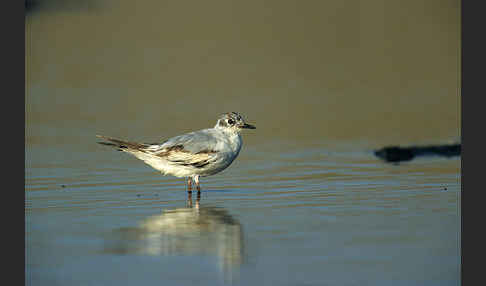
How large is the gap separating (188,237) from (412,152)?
6731mm

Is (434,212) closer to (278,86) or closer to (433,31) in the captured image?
(278,86)

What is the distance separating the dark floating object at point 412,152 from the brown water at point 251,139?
30 cm

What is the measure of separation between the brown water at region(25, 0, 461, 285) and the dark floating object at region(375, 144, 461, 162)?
301mm

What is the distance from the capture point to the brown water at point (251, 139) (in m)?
7.22

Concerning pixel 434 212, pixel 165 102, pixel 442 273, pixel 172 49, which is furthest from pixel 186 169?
pixel 172 49

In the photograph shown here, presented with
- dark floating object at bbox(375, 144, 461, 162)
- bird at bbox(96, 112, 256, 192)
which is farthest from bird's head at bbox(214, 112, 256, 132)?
dark floating object at bbox(375, 144, 461, 162)

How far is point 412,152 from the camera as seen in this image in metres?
13.8

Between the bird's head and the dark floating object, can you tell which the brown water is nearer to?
the dark floating object

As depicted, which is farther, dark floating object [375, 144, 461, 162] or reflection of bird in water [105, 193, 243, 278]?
dark floating object [375, 144, 461, 162]

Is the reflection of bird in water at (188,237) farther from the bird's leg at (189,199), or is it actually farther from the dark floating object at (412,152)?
the dark floating object at (412,152)

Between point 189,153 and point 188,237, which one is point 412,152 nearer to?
point 189,153

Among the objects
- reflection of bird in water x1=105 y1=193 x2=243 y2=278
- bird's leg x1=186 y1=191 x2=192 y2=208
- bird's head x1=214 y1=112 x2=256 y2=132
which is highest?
bird's head x1=214 y1=112 x2=256 y2=132

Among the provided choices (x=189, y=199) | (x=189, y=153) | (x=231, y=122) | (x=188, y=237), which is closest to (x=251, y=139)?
(x=231, y=122)

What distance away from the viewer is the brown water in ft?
A: 23.7
